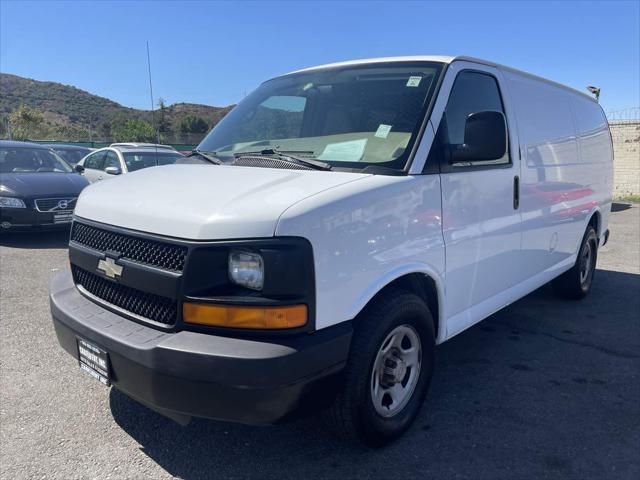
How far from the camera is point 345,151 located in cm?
297

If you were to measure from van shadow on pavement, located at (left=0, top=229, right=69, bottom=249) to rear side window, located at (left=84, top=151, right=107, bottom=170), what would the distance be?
259cm

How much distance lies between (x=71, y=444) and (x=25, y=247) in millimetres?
5979

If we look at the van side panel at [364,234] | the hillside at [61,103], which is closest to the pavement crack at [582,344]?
the van side panel at [364,234]

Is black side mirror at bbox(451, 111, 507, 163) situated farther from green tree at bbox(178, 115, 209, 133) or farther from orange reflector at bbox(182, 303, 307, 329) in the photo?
green tree at bbox(178, 115, 209, 133)

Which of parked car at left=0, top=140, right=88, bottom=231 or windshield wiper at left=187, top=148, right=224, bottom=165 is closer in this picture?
windshield wiper at left=187, top=148, right=224, bottom=165

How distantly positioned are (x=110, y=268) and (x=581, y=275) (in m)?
4.98

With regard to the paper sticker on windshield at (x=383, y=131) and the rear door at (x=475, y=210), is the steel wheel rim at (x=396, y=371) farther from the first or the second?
the paper sticker on windshield at (x=383, y=131)

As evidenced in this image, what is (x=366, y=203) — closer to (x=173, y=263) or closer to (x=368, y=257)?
(x=368, y=257)

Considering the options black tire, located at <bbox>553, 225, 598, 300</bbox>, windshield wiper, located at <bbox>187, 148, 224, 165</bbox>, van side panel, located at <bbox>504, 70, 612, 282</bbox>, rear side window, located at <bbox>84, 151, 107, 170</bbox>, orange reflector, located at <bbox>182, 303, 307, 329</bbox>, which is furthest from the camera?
rear side window, located at <bbox>84, 151, 107, 170</bbox>

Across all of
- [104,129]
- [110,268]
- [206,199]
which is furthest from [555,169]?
[104,129]

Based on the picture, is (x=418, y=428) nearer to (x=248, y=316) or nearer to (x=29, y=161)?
(x=248, y=316)

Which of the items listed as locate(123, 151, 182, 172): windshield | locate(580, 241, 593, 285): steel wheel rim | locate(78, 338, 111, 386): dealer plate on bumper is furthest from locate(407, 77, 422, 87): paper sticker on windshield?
locate(123, 151, 182, 172): windshield

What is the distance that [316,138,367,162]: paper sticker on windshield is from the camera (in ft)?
9.52

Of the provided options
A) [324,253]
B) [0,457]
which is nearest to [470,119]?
[324,253]
